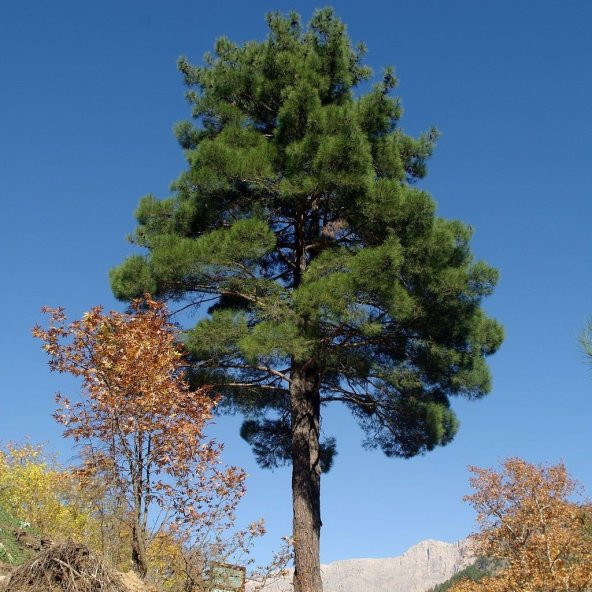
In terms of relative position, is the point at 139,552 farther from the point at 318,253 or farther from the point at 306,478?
the point at 318,253

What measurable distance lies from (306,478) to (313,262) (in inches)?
138

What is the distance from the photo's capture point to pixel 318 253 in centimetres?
1290

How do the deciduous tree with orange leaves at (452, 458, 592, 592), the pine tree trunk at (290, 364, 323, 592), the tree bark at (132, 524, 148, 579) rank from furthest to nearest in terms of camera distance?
the deciduous tree with orange leaves at (452, 458, 592, 592)
the pine tree trunk at (290, 364, 323, 592)
the tree bark at (132, 524, 148, 579)

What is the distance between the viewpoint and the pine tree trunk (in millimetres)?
10344

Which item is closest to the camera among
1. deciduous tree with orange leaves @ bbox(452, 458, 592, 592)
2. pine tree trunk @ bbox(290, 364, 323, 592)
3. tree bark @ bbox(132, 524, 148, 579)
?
tree bark @ bbox(132, 524, 148, 579)

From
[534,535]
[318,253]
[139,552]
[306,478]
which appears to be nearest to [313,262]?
[318,253]

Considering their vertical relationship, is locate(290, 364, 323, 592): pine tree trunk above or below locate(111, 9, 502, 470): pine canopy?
below

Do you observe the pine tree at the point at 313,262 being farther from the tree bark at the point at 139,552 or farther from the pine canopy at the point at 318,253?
the tree bark at the point at 139,552

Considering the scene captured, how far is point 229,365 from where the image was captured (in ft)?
39.2

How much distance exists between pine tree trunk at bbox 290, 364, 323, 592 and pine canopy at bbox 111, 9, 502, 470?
0.94 ft

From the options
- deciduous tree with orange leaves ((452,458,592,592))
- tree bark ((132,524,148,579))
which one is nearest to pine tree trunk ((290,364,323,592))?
tree bark ((132,524,148,579))

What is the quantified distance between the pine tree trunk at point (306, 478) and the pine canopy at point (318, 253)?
0.94 ft

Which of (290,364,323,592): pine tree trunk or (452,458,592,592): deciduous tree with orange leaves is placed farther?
(452,458,592,592): deciduous tree with orange leaves

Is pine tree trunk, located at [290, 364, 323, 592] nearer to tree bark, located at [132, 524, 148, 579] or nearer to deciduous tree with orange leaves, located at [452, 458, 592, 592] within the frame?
tree bark, located at [132, 524, 148, 579]
